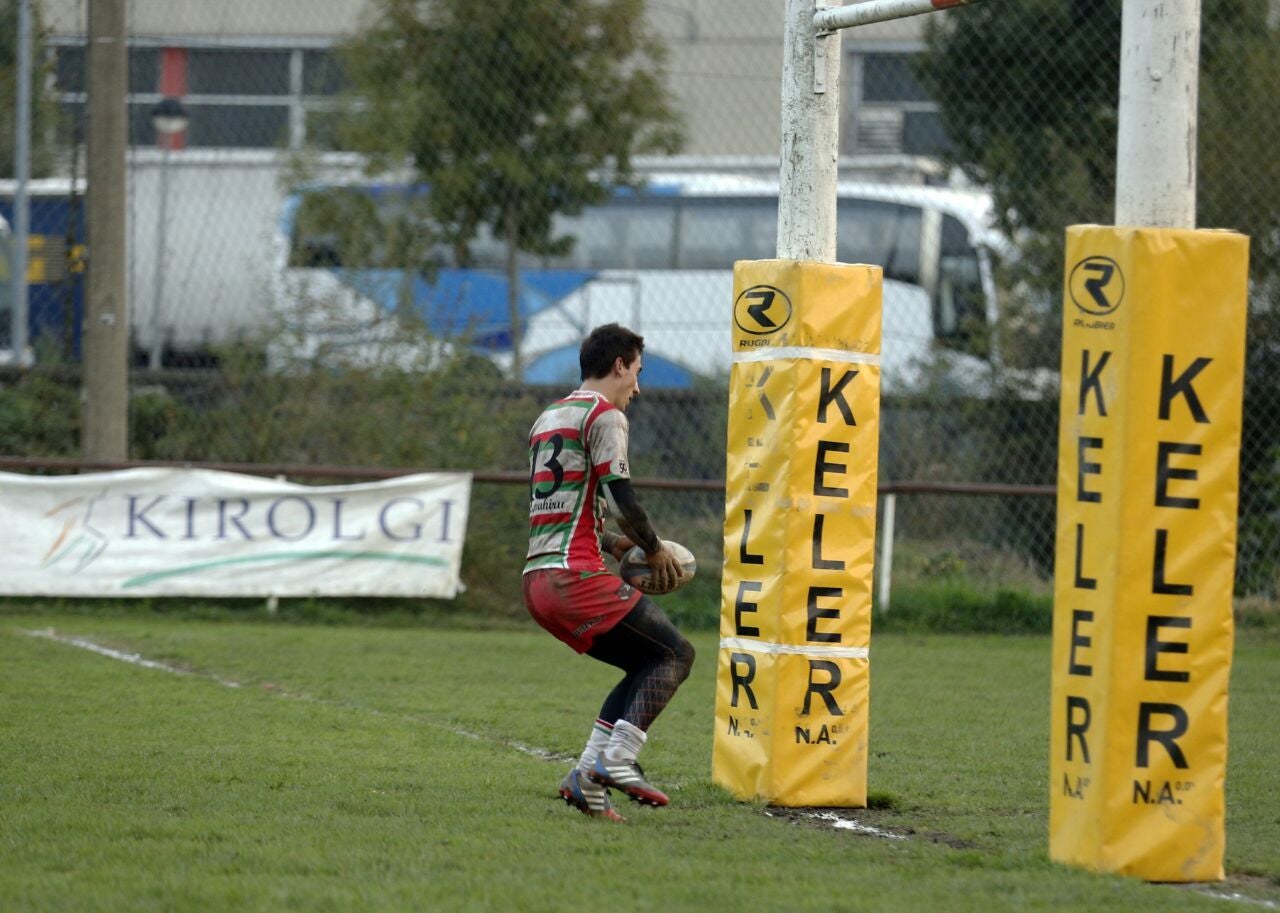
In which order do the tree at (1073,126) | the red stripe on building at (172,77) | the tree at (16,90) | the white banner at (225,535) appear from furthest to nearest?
the red stripe on building at (172,77)
the tree at (16,90)
the tree at (1073,126)
the white banner at (225,535)

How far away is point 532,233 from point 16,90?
557 cm

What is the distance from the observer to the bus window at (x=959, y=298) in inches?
686

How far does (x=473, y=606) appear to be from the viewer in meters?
15.4

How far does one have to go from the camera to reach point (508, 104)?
18.3 meters

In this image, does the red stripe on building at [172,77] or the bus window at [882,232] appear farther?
the bus window at [882,232]

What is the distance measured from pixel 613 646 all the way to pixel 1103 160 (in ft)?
40.4

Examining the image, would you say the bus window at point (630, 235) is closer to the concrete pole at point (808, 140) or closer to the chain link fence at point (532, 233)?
the chain link fence at point (532, 233)

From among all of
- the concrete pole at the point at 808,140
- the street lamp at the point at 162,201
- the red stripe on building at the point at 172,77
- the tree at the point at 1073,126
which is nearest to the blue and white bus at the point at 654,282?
the tree at the point at 1073,126

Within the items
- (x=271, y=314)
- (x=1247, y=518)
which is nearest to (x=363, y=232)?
(x=271, y=314)

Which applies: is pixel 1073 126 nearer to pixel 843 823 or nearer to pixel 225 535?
pixel 225 535

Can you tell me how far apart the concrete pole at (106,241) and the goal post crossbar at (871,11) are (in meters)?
9.79

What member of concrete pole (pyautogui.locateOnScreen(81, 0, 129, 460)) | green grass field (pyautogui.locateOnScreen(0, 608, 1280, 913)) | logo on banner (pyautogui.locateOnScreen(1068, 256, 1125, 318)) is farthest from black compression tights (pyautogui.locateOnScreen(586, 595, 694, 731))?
concrete pole (pyautogui.locateOnScreen(81, 0, 129, 460))

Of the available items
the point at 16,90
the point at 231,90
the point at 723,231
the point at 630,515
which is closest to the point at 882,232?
the point at 723,231

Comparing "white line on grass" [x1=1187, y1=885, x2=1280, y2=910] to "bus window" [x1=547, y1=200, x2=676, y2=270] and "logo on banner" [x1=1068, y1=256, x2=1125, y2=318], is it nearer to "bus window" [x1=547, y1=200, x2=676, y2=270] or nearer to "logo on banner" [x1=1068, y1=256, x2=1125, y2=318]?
"logo on banner" [x1=1068, y1=256, x2=1125, y2=318]
